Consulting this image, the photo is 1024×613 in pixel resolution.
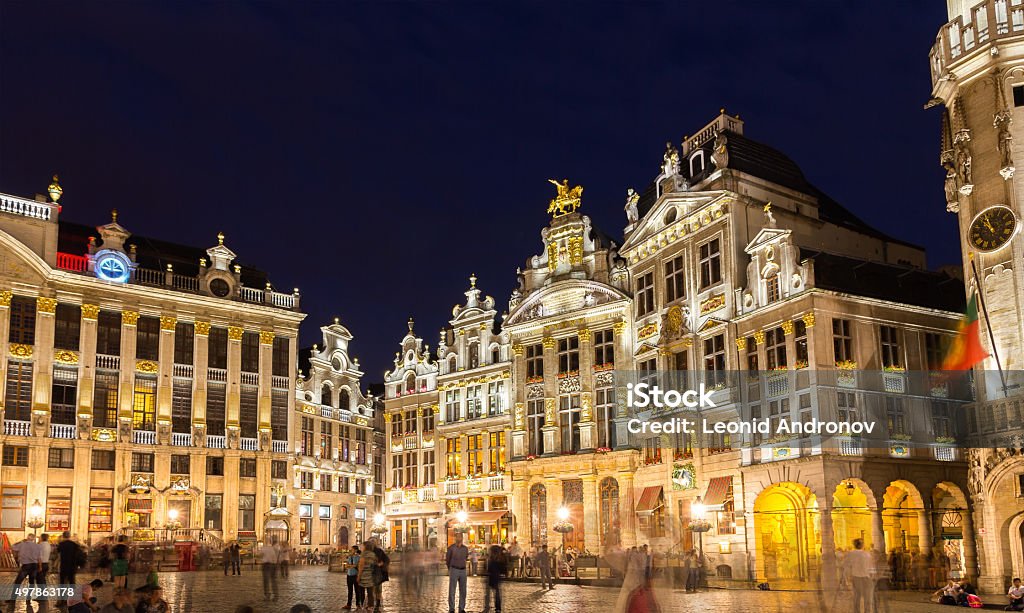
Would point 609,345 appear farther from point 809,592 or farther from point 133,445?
point 133,445

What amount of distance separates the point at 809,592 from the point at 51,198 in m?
40.2

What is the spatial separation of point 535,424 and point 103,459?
2104 centimetres

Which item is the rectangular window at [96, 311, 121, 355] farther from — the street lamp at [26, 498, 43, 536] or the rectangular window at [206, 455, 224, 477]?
the street lamp at [26, 498, 43, 536]

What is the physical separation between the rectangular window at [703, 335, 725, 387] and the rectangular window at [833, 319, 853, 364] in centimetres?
538

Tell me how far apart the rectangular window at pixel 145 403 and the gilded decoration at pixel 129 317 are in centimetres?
273

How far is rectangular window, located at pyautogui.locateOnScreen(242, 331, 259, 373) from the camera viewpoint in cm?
5575

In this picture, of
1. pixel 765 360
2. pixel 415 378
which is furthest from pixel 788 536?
pixel 415 378

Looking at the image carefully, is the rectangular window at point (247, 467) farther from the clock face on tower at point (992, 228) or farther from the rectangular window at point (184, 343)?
the clock face on tower at point (992, 228)

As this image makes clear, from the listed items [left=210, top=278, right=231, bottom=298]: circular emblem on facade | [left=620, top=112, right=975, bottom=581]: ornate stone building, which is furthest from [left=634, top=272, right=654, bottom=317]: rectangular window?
[left=210, top=278, right=231, bottom=298]: circular emblem on facade

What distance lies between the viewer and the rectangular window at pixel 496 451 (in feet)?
178

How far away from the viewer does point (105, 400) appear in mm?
51031

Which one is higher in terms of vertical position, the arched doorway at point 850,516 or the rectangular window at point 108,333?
the rectangular window at point 108,333

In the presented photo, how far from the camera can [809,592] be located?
104ft

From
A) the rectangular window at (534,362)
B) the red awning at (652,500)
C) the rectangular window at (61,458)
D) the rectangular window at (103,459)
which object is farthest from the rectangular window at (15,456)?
the red awning at (652,500)
